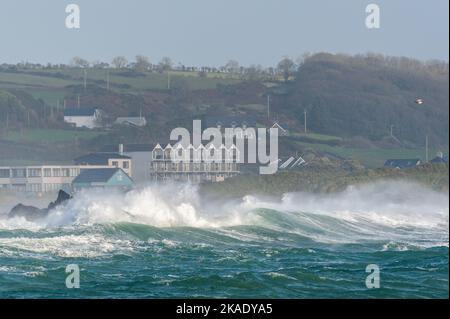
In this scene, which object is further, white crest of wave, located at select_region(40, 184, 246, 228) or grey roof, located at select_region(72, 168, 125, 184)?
grey roof, located at select_region(72, 168, 125, 184)

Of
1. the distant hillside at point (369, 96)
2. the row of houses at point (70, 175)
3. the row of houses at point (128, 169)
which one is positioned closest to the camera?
the row of houses at point (70, 175)

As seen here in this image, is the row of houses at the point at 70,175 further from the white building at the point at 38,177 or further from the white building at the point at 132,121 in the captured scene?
the white building at the point at 132,121

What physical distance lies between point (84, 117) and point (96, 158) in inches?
452

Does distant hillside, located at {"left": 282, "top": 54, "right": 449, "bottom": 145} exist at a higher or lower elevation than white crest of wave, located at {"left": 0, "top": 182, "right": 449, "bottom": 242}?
higher

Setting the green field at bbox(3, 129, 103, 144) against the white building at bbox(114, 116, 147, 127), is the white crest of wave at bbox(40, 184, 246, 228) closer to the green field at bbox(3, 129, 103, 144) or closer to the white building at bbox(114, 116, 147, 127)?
the green field at bbox(3, 129, 103, 144)

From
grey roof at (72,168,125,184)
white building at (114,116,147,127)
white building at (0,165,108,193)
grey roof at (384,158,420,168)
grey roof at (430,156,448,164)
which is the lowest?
white building at (0,165,108,193)

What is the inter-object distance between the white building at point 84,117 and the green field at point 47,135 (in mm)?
1430

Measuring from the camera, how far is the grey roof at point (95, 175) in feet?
208

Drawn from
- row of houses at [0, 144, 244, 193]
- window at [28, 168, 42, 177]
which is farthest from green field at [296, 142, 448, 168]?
window at [28, 168, 42, 177]

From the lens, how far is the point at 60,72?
89688 mm

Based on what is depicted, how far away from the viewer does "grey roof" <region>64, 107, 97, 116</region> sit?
79125 mm

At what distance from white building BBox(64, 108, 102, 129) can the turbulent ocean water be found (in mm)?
27998

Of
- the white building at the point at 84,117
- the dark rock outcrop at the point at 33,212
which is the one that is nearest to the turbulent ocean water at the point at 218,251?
the dark rock outcrop at the point at 33,212
